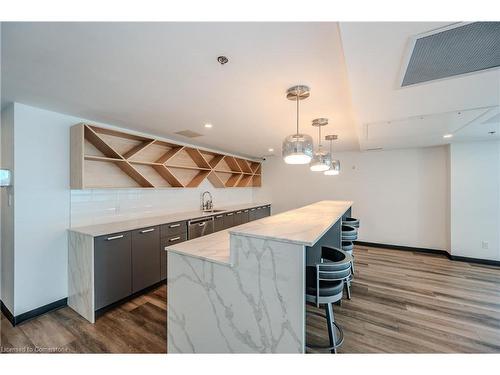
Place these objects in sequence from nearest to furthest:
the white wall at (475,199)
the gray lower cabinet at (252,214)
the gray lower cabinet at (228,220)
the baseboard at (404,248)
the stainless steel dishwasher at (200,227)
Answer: the stainless steel dishwasher at (200,227), the white wall at (475,199), the gray lower cabinet at (228,220), the baseboard at (404,248), the gray lower cabinet at (252,214)

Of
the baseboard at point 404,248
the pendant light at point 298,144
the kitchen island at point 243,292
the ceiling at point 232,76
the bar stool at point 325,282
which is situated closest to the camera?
the ceiling at point 232,76

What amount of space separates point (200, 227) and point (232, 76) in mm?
2640

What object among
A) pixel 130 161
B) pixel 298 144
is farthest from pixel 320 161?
pixel 130 161

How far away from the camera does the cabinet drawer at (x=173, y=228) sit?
306 cm

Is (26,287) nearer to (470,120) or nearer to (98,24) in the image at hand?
(98,24)

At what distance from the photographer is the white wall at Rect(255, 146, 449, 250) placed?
449 centimetres

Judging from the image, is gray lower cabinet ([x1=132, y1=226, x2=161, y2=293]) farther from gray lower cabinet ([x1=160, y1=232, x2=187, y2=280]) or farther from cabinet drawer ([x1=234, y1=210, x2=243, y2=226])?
cabinet drawer ([x1=234, y1=210, x2=243, y2=226])

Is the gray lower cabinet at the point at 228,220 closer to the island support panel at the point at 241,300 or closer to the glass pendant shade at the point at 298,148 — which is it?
the island support panel at the point at 241,300

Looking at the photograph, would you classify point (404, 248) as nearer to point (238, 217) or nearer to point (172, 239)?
point (238, 217)

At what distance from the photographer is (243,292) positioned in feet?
4.95

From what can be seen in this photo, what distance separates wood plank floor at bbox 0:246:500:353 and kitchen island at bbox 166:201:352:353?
0.53 m

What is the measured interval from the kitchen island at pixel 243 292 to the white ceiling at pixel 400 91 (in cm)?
109

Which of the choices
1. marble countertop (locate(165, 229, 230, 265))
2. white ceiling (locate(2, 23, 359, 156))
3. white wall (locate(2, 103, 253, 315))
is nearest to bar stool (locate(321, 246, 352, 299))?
marble countertop (locate(165, 229, 230, 265))

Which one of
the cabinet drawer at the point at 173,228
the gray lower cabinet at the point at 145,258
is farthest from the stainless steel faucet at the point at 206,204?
the gray lower cabinet at the point at 145,258
